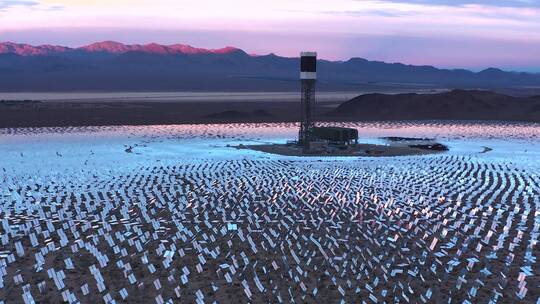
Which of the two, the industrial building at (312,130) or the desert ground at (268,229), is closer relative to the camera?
the desert ground at (268,229)

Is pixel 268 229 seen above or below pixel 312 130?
above

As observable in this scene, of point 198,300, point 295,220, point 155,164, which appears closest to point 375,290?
point 198,300

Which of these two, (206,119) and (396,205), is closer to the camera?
(396,205)

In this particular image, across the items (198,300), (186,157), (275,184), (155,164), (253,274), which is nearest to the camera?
(198,300)

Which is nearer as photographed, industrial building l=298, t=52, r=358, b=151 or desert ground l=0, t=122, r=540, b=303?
desert ground l=0, t=122, r=540, b=303

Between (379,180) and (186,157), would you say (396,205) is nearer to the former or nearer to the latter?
(379,180)

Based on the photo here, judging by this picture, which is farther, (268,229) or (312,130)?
(312,130)

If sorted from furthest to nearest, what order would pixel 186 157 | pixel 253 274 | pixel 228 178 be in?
pixel 186 157 < pixel 228 178 < pixel 253 274
